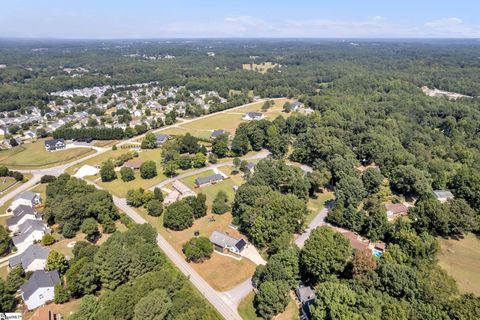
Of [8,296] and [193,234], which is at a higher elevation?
[8,296]

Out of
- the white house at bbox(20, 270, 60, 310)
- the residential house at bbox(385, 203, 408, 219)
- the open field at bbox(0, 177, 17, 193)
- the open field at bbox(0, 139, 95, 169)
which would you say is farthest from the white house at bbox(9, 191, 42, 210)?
the residential house at bbox(385, 203, 408, 219)

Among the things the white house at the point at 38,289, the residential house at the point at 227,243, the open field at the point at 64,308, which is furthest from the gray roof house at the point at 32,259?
the residential house at the point at 227,243

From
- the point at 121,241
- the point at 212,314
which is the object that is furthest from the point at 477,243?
the point at 121,241

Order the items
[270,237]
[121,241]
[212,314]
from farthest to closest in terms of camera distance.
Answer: [270,237] < [121,241] < [212,314]

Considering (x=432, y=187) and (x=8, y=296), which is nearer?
(x=8, y=296)

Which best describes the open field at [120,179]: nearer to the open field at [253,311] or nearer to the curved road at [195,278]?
the curved road at [195,278]

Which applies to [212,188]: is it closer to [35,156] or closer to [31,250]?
[31,250]

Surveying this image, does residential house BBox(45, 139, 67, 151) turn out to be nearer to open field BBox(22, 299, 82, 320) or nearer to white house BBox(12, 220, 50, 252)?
white house BBox(12, 220, 50, 252)

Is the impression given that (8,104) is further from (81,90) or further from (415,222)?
(415,222)
